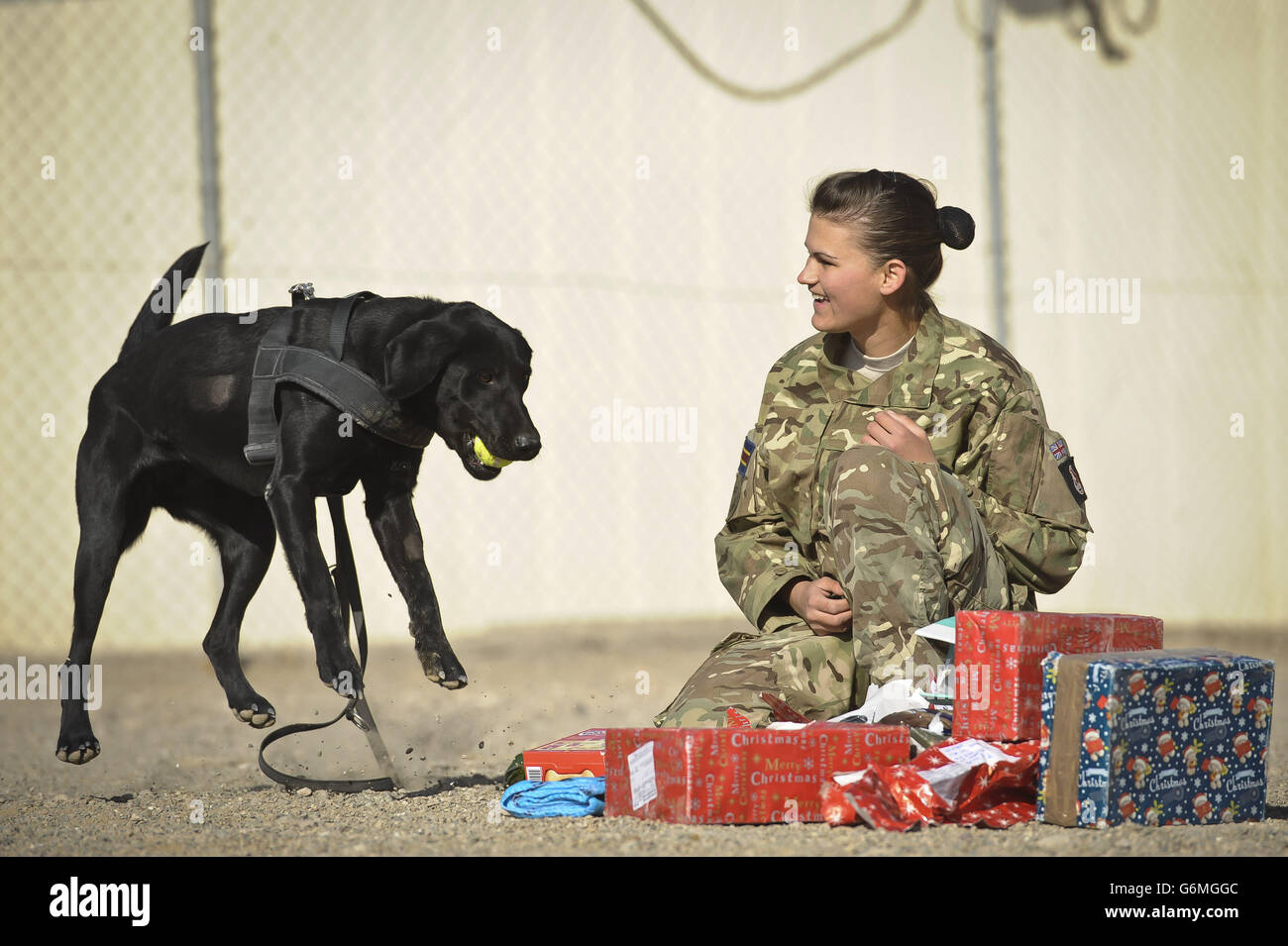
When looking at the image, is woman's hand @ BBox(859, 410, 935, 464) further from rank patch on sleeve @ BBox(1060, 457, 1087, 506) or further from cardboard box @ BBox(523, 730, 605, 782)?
cardboard box @ BBox(523, 730, 605, 782)

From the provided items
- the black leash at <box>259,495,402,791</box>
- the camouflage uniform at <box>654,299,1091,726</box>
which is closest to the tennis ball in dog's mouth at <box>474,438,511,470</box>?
the black leash at <box>259,495,402,791</box>

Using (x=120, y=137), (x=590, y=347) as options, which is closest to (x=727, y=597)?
(x=590, y=347)

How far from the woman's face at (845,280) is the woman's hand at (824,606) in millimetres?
649

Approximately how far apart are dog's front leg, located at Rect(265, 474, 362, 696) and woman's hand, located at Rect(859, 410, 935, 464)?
4.36 ft

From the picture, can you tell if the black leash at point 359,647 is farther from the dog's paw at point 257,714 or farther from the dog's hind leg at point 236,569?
the dog's hind leg at point 236,569

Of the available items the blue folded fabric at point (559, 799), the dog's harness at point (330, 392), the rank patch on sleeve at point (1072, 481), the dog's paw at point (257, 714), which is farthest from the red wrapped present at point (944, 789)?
the dog's paw at point (257, 714)

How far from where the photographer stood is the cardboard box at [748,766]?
2.62m

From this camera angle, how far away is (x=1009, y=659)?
8.59 feet

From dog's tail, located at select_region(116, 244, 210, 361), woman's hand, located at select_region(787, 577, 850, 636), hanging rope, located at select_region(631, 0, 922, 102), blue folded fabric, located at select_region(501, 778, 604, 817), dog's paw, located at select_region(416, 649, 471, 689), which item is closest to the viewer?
blue folded fabric, located at select_region(501, 778, 604, 817)

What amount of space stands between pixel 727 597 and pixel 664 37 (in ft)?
9.83

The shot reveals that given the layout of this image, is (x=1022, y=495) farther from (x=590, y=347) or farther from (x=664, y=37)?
(x=664, y=37)

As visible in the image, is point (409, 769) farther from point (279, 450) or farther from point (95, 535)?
point (279, 450)

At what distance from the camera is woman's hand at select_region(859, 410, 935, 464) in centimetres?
312

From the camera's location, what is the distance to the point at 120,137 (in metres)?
6.62
